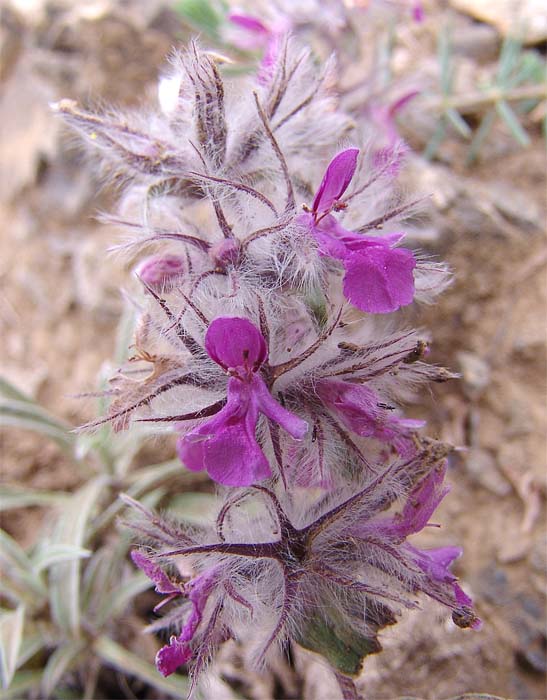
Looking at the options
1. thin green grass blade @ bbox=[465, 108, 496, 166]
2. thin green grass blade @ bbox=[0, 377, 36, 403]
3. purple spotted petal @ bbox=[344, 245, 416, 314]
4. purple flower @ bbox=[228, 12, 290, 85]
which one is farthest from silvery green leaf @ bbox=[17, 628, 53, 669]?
thin green grass blade @ bbox=[465, 108, 496, 166]

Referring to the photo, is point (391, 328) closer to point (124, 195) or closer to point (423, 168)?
point (124, 195)

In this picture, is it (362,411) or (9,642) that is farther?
(9,642)

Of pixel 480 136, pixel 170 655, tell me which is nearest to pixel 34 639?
pixel 170 655

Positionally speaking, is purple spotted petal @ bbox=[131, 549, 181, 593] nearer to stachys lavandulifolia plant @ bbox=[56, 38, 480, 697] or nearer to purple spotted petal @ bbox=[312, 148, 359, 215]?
stachys lavandulifolia plant @ bbox=[56, 38, 480, 697]

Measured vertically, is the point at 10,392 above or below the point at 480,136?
above

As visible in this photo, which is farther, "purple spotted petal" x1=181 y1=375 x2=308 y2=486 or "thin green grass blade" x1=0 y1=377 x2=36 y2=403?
"thin green grass blade" x1=0 y1=377 x2=36 y2=403

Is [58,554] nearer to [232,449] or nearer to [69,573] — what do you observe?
[69,573]

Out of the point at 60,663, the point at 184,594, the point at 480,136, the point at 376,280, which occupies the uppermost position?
the point at 376,280
